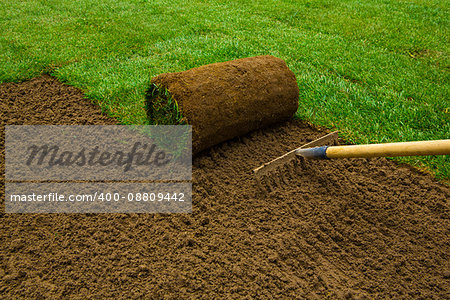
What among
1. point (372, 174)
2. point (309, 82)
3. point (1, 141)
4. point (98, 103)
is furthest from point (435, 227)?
point (1, 141)

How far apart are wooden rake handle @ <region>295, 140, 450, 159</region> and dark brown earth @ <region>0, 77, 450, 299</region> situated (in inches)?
14.9

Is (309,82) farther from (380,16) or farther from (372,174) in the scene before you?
(380,16)

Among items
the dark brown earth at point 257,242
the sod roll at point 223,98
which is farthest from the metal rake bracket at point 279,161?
the sod roll at point 223,98

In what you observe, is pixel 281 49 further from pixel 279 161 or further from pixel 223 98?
pixel 279 161

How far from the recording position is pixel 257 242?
2.61 metres

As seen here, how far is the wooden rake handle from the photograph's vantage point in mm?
2102

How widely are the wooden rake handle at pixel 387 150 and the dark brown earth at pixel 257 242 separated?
38 centimetres

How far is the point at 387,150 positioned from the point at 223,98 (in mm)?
1635

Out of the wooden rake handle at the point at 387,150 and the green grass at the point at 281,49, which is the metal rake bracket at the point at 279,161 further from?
the green grass at the point at 281,49

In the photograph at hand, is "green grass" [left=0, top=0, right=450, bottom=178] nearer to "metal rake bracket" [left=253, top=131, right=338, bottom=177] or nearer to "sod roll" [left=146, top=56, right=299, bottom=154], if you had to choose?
"metal rake bracket" [left=253, top=131, right=338, bottom=177]

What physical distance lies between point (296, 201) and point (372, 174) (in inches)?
35.0

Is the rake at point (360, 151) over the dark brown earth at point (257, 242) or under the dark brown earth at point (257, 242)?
over

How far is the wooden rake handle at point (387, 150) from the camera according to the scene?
210 centimetres

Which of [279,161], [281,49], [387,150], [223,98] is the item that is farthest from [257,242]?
[281,49]
